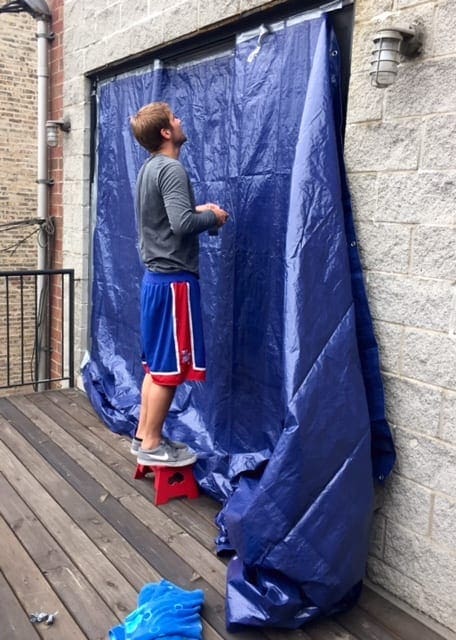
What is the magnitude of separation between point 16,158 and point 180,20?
7.96 metres

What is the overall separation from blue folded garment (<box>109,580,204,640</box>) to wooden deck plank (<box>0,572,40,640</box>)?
0.26 meters

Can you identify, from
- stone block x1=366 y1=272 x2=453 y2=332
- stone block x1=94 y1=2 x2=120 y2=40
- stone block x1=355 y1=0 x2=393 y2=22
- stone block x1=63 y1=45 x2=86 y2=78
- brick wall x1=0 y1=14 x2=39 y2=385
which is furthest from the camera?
brick wall x1=0 y1=14 x2=39 y2=385

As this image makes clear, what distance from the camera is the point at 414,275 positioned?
2047 mm

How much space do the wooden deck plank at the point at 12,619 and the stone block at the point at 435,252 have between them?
1697 millimetres

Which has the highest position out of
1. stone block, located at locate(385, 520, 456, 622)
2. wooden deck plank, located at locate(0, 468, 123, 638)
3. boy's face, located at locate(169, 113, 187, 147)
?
boy's face, located at locate(169, 113, 187, 147)

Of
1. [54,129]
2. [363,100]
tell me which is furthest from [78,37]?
[363,100]

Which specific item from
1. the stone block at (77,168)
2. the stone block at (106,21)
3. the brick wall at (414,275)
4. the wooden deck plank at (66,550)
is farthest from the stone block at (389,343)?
the stone block at (77,168)

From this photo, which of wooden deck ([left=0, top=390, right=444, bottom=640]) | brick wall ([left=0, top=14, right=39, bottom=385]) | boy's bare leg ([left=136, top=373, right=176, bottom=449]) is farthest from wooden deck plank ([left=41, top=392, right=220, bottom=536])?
brick wall ([left=0, top=14, right=39, bottom=385])

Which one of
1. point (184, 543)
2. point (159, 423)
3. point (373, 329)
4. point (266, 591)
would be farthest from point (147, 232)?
point (266, 591)

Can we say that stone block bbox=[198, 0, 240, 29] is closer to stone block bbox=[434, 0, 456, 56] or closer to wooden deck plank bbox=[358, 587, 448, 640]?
stone block bbox=[434, 0, 456, 56]

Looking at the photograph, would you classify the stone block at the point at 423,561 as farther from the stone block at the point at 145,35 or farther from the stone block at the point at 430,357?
the stone block at the point at 145,35

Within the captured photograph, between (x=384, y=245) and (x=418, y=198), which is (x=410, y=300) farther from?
(x=418, y=198)

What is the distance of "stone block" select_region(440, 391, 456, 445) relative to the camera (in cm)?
196

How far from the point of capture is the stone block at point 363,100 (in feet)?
6.95
